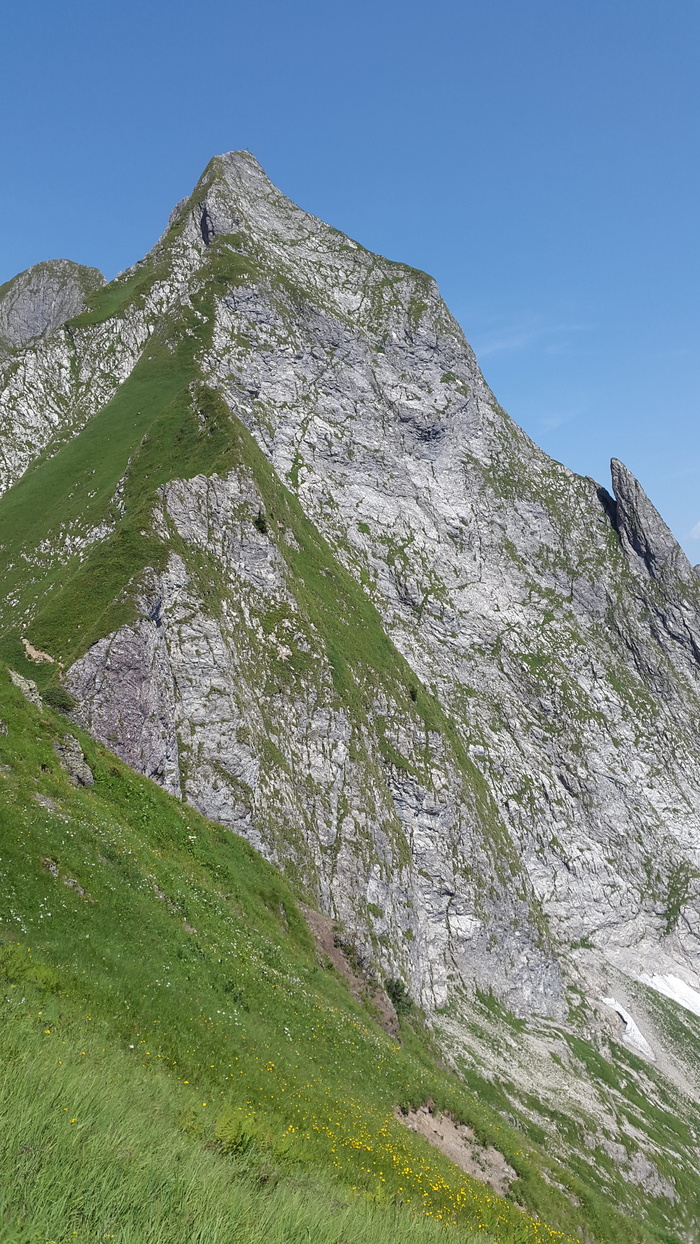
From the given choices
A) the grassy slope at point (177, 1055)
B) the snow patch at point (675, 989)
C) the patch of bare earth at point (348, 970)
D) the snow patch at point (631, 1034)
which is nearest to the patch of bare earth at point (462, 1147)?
the grassy slope at point (177, 1055)

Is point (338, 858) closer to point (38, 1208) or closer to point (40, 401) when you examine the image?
point (38, 1208)

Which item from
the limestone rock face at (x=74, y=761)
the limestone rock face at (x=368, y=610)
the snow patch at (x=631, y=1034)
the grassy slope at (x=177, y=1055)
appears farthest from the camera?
the snow patch at (x=631, y=1034)

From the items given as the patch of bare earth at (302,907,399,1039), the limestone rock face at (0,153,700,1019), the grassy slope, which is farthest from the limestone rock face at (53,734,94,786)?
the limestone rock face at (0,153,700,1019)

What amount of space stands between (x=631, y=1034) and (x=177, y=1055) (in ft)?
368

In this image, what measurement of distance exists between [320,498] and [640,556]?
94.8 meters

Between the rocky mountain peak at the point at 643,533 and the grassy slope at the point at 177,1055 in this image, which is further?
the rocky mountain peak at the point at 643,533

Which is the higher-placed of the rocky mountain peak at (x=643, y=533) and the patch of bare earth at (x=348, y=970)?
the rocky mountain peak at (x=643, y=533)

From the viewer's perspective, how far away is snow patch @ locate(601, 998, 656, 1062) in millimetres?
102625

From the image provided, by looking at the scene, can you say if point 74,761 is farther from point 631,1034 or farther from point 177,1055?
point 631,1034

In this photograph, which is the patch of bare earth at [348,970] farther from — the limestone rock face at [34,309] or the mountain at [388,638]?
the limestone rock face at [34,309]

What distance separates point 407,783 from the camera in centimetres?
9719

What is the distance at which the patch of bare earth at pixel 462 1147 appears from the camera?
27.6 metres

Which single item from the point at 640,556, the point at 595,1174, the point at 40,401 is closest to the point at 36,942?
the point at 595,1174

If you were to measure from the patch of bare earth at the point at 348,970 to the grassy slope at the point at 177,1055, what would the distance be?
2.59 metres
